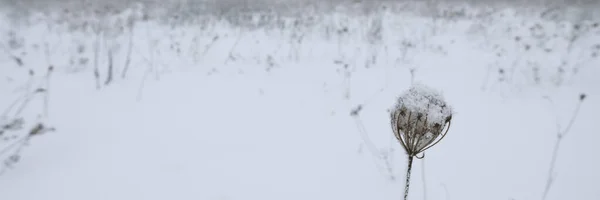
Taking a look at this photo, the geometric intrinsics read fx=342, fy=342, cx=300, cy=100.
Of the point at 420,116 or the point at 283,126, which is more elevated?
the point at 420,116

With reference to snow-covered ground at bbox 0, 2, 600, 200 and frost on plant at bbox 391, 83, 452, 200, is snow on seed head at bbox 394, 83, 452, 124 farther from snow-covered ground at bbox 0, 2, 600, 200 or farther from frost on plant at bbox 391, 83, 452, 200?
snow-covered ground at bbox 0, 2, 600, 200

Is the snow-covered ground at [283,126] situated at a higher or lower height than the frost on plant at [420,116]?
lower

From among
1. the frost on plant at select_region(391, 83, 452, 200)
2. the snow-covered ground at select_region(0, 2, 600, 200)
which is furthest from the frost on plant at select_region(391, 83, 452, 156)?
the snow-covered ground at select_region(0, 2, 600, 200)

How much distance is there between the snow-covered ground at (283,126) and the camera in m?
1.46

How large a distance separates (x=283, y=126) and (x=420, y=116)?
1468 millimetres

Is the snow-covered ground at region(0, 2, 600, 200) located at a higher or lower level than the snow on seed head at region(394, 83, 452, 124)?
lower

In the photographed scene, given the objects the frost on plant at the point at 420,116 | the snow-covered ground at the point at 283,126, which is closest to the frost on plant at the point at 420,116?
the frost on plant at the point at 420,116

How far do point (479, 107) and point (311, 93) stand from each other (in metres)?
1.22

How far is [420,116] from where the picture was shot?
0.66 m

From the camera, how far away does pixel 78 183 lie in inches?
55.8

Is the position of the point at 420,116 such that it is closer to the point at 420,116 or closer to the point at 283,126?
the point at 420,116

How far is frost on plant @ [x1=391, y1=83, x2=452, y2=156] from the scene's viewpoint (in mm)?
651

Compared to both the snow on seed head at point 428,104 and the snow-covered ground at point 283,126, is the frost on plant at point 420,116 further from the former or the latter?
the snow-covered ground at point 283,126

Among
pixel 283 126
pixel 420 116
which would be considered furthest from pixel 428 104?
pixel 283 126
